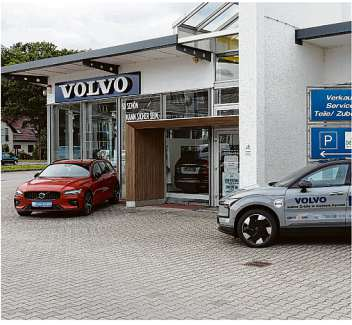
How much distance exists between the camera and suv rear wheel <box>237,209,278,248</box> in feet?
29.6

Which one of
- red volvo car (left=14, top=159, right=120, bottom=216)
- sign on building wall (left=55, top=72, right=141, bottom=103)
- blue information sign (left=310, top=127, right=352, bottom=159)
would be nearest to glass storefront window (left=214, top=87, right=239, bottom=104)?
blue information sign (left=310, top=127, right=352, bottom=159)

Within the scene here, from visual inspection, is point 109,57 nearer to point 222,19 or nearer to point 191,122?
point 191,122

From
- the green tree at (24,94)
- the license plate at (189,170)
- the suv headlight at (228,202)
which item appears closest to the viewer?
the suv headlight at (228,202)

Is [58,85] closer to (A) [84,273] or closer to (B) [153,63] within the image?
(B) [153,63]

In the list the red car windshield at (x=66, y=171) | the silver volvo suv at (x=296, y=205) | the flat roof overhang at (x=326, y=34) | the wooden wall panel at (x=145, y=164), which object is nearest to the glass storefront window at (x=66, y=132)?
the red car windshield at (x=66, y=171)

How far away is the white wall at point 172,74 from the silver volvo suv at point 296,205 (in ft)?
19.9

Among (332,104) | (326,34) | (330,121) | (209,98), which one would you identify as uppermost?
(326,34)

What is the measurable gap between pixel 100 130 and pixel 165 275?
11.3 meters

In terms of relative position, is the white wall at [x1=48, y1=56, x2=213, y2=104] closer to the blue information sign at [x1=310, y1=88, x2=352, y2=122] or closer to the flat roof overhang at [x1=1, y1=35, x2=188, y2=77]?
the flat roof overhang at [x1=1, y1=35, x2=188, y2=77]

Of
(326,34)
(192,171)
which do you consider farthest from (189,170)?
(326,34)

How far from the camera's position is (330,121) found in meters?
12.3

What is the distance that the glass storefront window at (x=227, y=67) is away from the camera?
562 inches

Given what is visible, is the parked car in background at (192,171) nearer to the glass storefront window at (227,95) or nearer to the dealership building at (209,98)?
the dealership building at (209,98)

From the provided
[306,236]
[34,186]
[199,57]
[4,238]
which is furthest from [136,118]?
[306,236]
